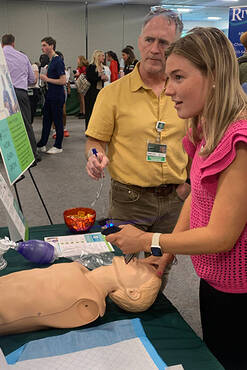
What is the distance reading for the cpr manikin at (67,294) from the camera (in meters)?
1.05

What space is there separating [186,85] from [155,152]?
0.58m

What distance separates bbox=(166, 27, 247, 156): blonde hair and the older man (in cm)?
53

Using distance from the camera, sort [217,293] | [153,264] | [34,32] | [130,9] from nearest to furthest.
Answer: [217,293] → [153,264] → [34,32] → [130,9]

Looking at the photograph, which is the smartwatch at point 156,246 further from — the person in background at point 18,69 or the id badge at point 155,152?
the person in background at point 18,69

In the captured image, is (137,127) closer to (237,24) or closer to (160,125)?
(160,125)

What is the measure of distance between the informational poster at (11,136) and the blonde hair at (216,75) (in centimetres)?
82

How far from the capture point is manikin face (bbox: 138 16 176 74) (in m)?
1.37

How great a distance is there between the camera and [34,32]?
10.4 m

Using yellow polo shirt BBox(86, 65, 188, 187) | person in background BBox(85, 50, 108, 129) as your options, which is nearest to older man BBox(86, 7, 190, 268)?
yellow polo shirt BBox(86, 65, 188, 187)

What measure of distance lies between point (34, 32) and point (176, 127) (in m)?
10.2

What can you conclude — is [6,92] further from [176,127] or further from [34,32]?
[34,32]

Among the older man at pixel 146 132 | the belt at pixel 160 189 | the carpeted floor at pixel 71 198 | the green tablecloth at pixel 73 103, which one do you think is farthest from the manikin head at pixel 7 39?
the green tablecloth at pixel 73 103

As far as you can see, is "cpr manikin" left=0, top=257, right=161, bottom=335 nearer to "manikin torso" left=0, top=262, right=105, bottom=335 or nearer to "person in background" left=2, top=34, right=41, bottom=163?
"manikin torso" left=0, top=262, right=105, bottom=335

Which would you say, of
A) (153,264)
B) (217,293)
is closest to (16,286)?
(153,264)
